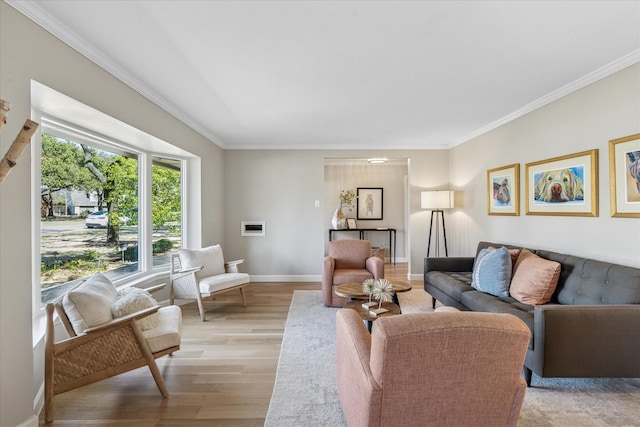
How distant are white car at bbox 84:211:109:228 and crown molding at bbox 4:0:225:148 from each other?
130cm

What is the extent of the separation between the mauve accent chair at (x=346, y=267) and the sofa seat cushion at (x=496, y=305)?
1.31 m

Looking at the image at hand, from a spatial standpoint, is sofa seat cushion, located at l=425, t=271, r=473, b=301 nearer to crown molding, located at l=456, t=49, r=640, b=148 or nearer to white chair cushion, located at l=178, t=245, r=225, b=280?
crown molding, located at l=456, t=49, r=640, b=148

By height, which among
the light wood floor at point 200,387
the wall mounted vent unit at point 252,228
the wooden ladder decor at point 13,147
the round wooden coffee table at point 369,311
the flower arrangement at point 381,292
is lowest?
the light wood floor at point 200,387

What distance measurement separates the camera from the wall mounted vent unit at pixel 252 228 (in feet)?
18.4

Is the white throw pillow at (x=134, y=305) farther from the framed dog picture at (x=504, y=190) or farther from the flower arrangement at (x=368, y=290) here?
the framed dog picture at (x=504, y=190)

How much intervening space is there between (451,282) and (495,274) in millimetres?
534

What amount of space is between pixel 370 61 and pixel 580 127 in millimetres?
2083

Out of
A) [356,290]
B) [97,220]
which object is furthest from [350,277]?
[97,220]

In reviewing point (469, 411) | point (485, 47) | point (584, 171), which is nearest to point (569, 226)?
point (584, 171)

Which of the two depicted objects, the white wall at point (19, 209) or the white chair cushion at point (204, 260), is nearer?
the white wall at point (19, 209)

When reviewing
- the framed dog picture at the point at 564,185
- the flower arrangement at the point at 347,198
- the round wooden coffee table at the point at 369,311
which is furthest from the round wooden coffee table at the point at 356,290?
the flower arrangement at the point at 347,198

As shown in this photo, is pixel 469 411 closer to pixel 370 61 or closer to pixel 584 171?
pixel 370 61

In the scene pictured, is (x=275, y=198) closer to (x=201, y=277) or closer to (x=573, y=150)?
(x=201, y=277)

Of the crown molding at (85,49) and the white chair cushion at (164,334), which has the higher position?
the crown molding at (85,49)
